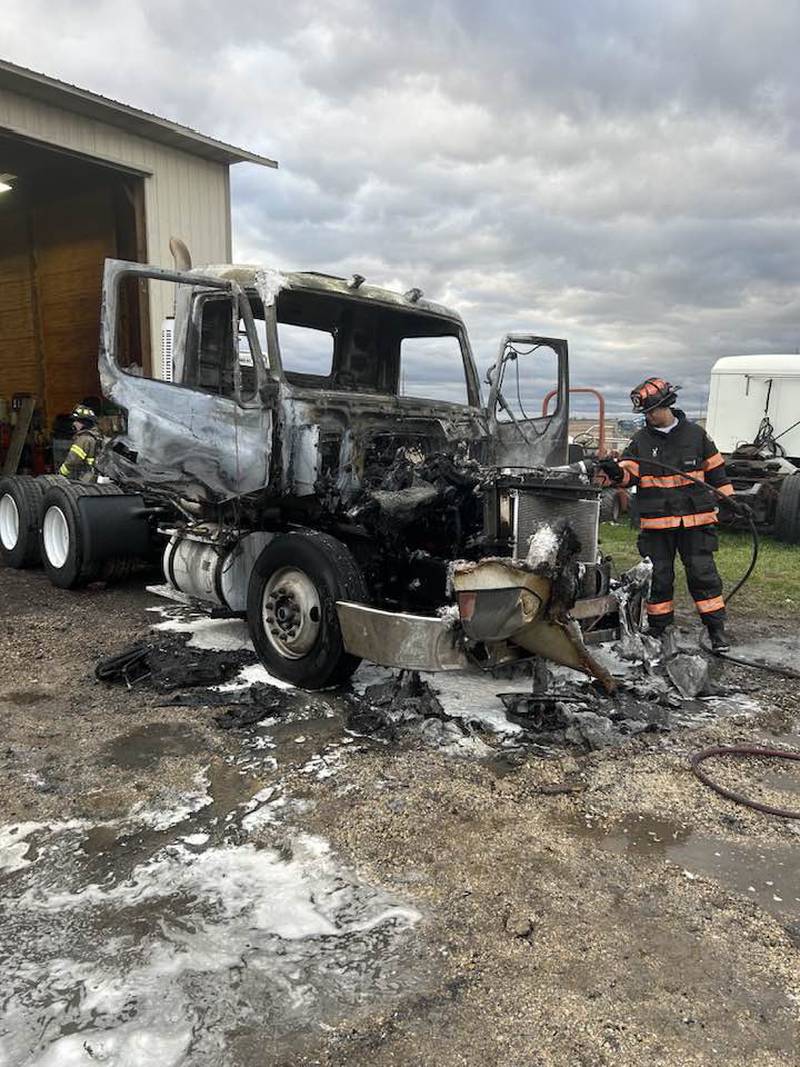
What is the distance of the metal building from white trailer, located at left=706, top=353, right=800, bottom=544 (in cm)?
816

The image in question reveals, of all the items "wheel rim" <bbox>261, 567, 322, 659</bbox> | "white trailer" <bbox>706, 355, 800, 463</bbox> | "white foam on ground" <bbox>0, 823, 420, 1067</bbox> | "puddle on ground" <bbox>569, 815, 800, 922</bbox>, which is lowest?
"puddle on ground" <bbox>569, 815, 800, 922</bbox>

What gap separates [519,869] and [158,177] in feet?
35.5

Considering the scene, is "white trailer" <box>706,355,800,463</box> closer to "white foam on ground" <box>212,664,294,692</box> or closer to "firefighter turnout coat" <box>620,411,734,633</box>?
"firefighter turnout coat" <box>620,411,734,633</box>

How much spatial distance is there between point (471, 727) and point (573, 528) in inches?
48.0

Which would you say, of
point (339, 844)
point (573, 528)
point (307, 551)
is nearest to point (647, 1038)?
point (339, 844)

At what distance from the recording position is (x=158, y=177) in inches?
432

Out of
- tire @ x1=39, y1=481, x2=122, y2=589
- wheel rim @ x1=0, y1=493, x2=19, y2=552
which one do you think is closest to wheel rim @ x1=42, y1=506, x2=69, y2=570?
tire @ x1=39, y1=481, x2=122, y2=589

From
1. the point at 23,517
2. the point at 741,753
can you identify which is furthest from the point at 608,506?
the point at 23,517

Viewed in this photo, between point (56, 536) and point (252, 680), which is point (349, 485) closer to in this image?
point (252, 680)

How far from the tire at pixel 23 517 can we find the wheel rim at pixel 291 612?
153 inches

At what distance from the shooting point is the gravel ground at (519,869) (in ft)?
6.86

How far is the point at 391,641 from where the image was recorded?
13.1 feet

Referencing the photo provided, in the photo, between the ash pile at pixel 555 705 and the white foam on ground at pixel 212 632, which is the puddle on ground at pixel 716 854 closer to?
the ash pile at pixel 555 705

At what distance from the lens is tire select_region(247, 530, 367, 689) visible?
14.4 ft
